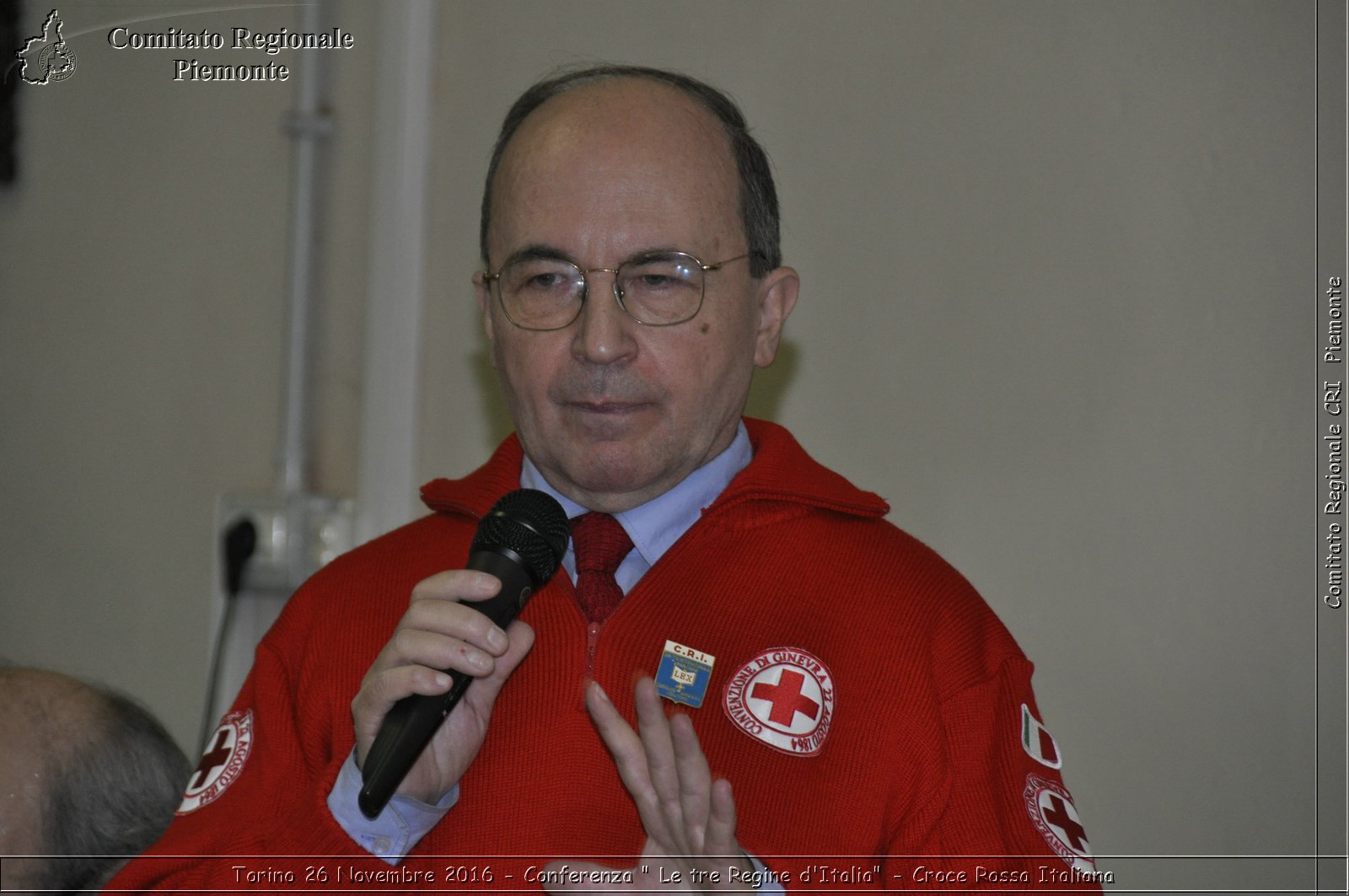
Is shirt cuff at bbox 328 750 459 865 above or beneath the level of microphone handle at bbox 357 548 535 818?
beneath

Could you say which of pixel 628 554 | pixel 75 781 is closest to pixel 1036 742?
pixel 628 554

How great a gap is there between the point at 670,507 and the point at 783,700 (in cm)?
29

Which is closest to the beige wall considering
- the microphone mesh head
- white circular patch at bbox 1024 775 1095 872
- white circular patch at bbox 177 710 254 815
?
white circular patch at bbox 1024 775 1095 872

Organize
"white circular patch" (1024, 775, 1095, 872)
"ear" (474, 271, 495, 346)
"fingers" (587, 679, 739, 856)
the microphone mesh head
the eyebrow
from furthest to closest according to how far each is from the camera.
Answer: "ear" (474, 271, 495, 346), the eyebrow, "white circular patch" (1024, 775, 1095, 872), the microphone mesh head, "fingers" (587, 679, 739, 856)

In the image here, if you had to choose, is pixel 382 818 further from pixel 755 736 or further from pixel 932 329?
pixel 932 329

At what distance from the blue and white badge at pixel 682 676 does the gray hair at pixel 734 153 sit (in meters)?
0.50

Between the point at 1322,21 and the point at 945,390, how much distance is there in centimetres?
83

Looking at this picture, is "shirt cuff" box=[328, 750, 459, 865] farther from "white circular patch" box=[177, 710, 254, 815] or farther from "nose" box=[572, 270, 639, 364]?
"nose" box=[572, 270, 639, 364]

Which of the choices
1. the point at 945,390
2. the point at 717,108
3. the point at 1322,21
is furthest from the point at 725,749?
the point at 1322,21

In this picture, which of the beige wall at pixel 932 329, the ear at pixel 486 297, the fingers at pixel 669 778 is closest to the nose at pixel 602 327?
the ear at pixel 486 297

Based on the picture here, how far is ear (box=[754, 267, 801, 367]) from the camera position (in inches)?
64.0

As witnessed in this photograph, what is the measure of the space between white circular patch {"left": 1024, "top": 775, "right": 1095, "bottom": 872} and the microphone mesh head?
23.6 inches

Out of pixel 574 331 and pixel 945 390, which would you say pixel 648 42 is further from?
pixel 574 331

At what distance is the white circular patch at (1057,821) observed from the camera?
4.38ft
